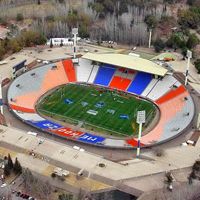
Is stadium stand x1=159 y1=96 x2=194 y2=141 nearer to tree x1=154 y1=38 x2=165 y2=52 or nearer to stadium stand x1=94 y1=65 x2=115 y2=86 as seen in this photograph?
stadium stand x1=94 y1=65 x2=115 y2=86

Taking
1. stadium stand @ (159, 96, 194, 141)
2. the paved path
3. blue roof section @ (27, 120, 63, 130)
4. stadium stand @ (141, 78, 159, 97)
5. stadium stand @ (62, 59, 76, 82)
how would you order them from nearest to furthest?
1. the paved path
2. stadium stand @ (159, 96, 194, 141)
3. blue roof section @ (27, 120, 63, 130)
4. stadium stand @ (141, 78, 159, 97)
5. stadium stand @ (62, 59, 76, 82)

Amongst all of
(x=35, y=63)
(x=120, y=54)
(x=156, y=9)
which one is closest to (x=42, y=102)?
(x=35, y=63)

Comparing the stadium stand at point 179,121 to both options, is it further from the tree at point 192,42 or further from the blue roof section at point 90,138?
the tree at point 192,42

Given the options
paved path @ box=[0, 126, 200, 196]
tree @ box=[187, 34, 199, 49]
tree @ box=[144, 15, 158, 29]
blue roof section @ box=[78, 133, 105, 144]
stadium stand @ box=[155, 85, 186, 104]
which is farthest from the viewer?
tree @ box=[144, 15, 158, 29]

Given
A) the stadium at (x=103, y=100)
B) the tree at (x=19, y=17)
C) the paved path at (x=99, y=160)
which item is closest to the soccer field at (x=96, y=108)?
the stadium at (x=103, y=100)

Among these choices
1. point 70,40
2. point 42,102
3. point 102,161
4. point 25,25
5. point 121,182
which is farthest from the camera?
point 25,25

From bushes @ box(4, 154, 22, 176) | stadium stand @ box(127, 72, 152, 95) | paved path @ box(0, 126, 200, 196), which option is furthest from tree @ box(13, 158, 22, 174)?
stadium stand @ box(127, 72, 152, 95)

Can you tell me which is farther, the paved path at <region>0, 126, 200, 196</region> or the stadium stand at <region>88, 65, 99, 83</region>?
the stadium stand at <region>88, 65, 99, 83</region>

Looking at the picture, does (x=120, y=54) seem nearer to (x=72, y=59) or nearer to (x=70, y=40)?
(x=72, y=59)
